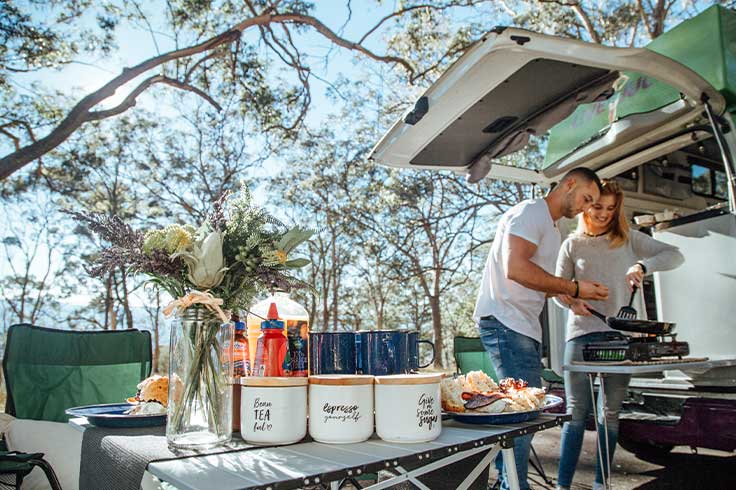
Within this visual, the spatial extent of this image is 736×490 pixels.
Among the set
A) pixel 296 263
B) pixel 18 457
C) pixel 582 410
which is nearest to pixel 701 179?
pixel 582 410

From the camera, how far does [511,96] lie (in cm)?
256

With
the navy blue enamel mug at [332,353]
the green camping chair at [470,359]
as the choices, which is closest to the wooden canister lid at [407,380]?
the navy blue enamel mug at [332,353]

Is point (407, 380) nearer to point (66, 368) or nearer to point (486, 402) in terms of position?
point (486, 402)

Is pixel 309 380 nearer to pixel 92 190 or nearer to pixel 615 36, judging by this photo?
pixel 615 36

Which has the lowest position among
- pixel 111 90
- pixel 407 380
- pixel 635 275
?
pixel 407 380

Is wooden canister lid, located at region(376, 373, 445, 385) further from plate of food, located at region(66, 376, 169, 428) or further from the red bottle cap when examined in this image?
plate of food, located at region(66, 376, 169, 428)

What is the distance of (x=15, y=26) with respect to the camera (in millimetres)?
8383

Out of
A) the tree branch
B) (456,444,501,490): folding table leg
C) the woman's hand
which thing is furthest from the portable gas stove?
the tree branch

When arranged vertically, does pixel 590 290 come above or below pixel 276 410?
above

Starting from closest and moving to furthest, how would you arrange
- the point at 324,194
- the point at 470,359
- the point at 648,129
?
the point at 648,129
the point at 470,359
the point at 324,194

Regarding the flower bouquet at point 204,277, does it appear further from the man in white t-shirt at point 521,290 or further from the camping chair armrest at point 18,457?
the man in white t-shirt at point 521,290

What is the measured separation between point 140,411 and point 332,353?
0.55 m

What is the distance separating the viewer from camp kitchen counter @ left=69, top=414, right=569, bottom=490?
2.81ft

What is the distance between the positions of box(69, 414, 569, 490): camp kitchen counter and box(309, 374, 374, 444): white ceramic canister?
2 centimetres
